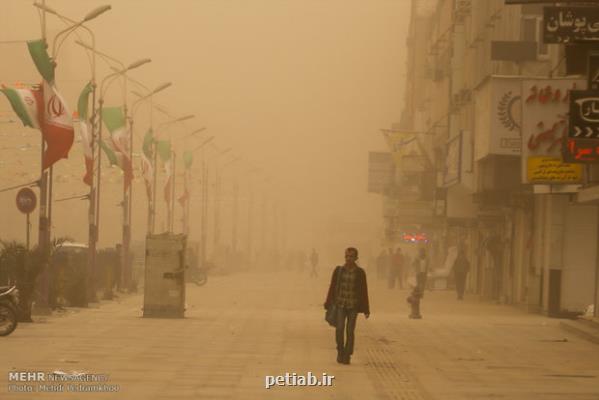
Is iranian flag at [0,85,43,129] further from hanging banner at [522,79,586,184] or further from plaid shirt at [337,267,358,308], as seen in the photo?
plaid shirt at [337,267,358,308]

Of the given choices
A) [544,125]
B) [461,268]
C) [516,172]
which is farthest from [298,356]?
[461,268]

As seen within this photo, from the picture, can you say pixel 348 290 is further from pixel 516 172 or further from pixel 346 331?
pixel 516 172

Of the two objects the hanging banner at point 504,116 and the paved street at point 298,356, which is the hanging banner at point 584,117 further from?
the hanging banner at point 504,116

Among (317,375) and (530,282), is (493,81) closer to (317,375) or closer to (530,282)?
(530,282)

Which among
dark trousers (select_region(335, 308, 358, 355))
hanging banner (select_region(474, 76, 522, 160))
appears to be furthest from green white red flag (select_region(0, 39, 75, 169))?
dark trousers (select_region(335, 308, 358, 355))

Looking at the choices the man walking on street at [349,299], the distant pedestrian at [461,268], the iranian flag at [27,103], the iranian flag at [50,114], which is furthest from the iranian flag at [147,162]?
the man walking on street at [349,299]

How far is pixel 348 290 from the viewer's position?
2141 cm

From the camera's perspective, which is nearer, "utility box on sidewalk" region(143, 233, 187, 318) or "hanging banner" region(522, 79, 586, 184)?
"utility box on sidewalk" region(143, 233, 187, 318)

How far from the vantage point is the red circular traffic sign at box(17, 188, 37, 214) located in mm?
34531

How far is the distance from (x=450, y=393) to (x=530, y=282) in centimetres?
Answer: 2407

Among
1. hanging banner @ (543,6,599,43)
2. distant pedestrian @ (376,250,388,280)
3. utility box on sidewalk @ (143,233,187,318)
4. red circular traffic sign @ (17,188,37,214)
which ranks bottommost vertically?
distant pedestrian @ (376,250,388,280)

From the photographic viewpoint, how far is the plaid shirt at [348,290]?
2134 cm

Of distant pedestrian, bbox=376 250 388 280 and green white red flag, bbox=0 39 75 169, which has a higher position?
green white red flag, bbox=0 39 75 169

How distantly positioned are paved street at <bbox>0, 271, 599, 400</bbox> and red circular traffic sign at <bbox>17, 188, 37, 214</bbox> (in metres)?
2.79
